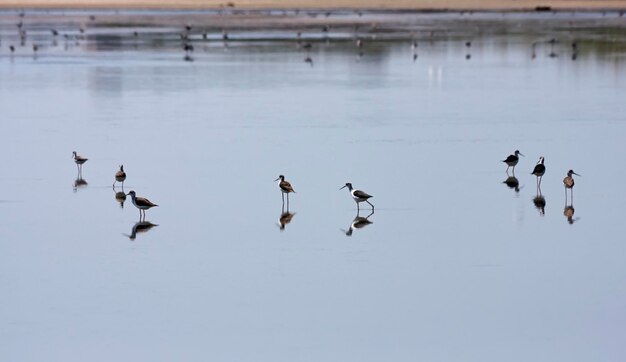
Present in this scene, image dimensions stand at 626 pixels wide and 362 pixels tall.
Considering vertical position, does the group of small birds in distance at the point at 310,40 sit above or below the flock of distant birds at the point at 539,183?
above

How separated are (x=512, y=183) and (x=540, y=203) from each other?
52.9 inches

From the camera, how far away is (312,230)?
13.7 metres

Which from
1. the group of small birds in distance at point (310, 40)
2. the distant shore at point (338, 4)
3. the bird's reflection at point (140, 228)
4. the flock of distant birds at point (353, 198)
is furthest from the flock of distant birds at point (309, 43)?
the distant shore at point (338, 4)

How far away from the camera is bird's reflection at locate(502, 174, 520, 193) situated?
16.4 m

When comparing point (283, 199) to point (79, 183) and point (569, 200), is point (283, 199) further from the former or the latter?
point (569, 200)

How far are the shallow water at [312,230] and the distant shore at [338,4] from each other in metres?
81.2

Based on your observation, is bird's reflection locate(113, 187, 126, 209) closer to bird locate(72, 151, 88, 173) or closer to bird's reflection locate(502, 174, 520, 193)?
bird locate(72, 151, 88, 173)

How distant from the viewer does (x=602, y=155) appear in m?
18.7

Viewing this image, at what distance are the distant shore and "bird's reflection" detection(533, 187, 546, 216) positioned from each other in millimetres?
88864

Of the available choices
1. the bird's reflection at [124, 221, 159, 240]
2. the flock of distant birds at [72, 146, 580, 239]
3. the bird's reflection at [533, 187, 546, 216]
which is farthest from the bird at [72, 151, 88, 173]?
the bird's reflection at [533, 187, 546, 216]

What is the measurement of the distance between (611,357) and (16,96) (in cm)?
2114

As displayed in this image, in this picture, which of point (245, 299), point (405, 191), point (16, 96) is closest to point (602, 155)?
point (405, 191)

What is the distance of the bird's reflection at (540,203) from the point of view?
14820 mm

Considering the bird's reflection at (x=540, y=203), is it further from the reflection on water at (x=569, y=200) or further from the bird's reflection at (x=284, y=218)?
the bird's reflection at (x=284, y=218)
